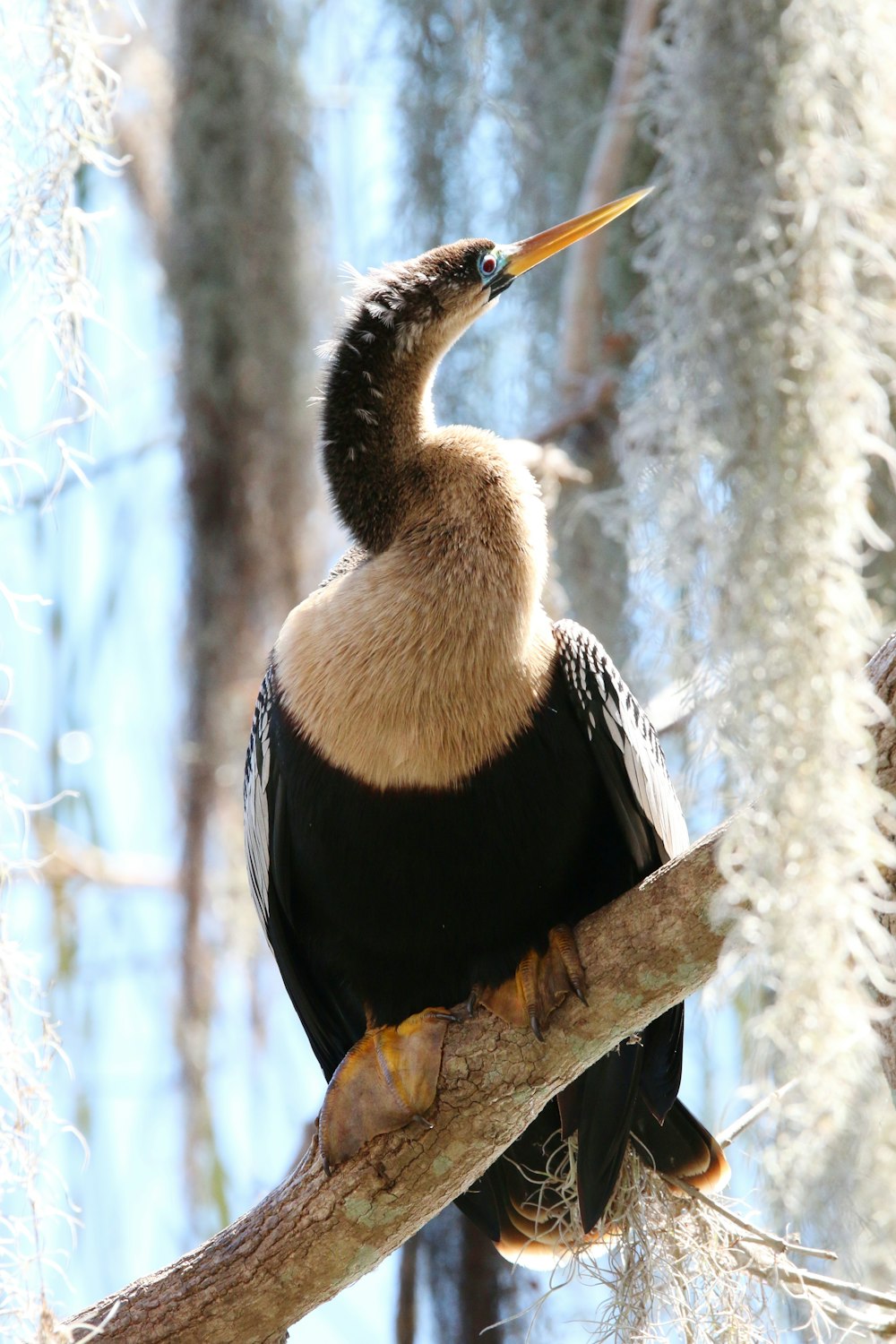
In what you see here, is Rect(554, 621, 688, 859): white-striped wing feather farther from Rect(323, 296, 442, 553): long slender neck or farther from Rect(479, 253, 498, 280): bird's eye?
Rect(479, 253, 498, 280): bird's eye

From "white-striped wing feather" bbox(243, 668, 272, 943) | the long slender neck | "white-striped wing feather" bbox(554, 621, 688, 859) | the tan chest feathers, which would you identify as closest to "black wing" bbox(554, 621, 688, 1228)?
"white-striped wing feather" bbox(554, 621, 688, 859)

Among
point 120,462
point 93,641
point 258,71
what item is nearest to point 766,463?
point 258,71

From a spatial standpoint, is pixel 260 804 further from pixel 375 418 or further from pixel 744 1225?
pixel 744 1225

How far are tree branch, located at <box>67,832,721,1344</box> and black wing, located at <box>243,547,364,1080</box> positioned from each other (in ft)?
1.69

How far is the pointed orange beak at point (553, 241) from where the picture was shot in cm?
278

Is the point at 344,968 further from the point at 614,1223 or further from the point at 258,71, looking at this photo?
the point at 258,71

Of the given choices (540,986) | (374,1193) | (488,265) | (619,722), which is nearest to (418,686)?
(619,722)

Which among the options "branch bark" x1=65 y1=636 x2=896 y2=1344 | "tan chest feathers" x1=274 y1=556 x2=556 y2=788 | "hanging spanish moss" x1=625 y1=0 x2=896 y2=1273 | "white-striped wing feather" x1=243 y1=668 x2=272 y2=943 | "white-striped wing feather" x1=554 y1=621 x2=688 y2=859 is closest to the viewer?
"hanging spanish moss" x1=625 y1=0 x2=896 y2=1273

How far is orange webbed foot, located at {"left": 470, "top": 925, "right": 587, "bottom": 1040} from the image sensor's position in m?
2.20

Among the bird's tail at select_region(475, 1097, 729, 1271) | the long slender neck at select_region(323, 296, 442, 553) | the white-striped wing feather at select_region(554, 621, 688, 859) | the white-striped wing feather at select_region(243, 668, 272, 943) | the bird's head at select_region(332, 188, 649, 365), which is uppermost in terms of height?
the bird's head at select_region(332, 188, 649, 365)

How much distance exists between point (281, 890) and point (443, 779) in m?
0.49

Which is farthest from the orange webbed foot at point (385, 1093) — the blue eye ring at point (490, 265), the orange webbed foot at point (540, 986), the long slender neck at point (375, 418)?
the blue eye ring at point (490, 265)

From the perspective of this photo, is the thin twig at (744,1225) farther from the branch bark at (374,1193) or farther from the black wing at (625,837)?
the branch bark at (374,1193)

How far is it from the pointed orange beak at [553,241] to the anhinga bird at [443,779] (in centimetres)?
11
